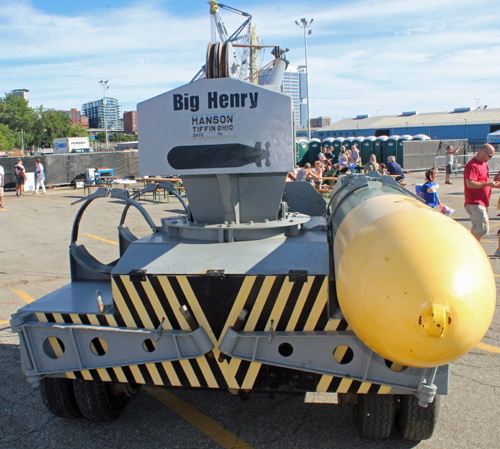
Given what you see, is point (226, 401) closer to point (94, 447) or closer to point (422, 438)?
point (94, 447)

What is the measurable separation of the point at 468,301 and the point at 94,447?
110 inches

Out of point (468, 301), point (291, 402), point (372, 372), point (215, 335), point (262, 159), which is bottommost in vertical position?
point (291, 402)

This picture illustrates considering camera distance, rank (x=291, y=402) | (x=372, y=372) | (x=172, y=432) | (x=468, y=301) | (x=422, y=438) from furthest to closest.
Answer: (x=291, y=402), (x=172, y=432), (x=422, y=438), (x=372, y=372), (x=468, y=301)

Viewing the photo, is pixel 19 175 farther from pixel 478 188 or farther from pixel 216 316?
pixel 216 316

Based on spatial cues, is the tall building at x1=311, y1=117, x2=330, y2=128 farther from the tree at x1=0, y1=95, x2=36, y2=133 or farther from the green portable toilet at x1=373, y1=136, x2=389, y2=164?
the green portable toilet at x1=373, y1=136, x2=389, y2=164

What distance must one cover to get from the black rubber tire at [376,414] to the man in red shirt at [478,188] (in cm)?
556

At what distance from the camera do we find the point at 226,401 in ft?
13.3

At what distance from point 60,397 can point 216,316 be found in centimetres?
148

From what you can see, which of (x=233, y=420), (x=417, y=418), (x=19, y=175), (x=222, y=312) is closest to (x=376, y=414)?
(x=417, y=418)

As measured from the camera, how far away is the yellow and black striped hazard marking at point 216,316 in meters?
3.11

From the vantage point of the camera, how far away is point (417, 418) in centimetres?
327

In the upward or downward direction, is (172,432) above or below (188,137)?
below

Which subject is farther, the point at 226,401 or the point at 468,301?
the point at 226,401

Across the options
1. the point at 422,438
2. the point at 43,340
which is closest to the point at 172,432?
the point at 43,340
